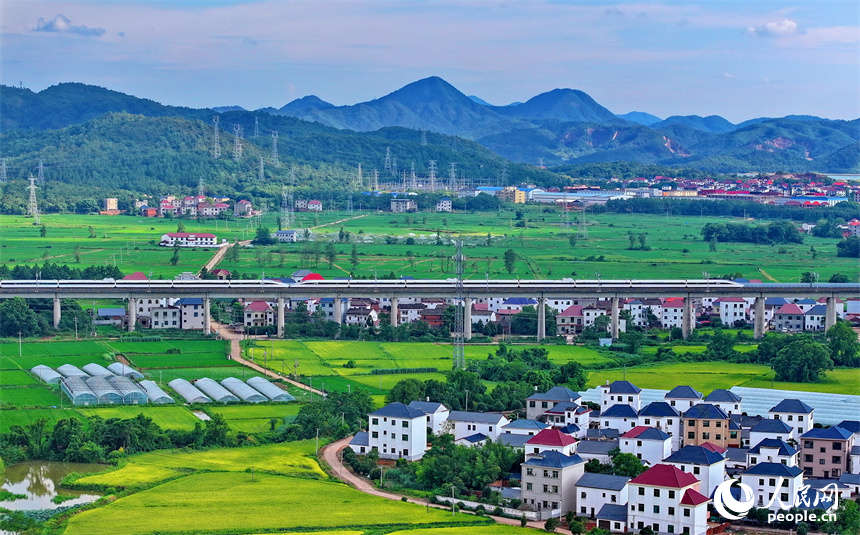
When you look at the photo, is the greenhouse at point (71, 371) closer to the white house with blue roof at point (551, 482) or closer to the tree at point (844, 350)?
the white house with blue roof at point (551, 482)

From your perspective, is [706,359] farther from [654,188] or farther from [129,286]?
[654,188]

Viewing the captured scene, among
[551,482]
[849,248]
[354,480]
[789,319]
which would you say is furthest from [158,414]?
[849,248]

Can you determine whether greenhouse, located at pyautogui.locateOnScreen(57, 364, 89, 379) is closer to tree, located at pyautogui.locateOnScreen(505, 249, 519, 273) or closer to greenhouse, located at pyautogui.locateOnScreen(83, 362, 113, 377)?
greenhouse, located at pyautogui.locateOnScreen(83, 362, 113, 377)

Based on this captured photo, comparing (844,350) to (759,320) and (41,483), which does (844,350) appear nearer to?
(759,320)

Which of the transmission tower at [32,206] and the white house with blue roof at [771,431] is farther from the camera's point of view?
the transmission tower at [32,206]

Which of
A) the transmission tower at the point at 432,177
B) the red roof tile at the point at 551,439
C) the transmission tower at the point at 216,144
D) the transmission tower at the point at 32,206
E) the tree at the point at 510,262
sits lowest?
the red roof tile at the point at 551,439

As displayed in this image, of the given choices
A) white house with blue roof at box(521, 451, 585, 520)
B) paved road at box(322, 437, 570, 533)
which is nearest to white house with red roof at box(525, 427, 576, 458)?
white house with blue roof at box(521, 451, 585, 520)

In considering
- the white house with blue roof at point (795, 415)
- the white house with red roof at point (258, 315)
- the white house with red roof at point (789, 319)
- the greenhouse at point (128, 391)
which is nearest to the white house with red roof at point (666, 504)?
the white house with blue roof at point (795, 415)
